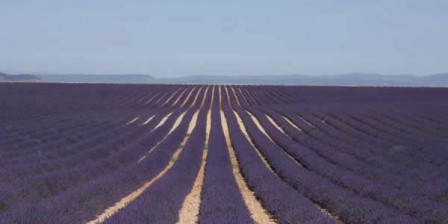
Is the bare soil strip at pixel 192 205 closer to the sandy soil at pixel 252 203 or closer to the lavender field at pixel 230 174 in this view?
the lavender field at pixel 230 174

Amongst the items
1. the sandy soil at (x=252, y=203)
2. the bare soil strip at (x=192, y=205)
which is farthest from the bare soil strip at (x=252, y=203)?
the bare soil strip at (x=192, y=205)

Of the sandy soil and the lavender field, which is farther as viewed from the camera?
the sandy soil

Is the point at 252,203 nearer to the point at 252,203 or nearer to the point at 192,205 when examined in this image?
the point at 252,203

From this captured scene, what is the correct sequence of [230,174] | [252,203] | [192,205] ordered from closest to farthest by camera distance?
[192,205] < [252,203] < [230,174]

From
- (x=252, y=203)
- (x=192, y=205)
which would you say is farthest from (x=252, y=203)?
(x=192, y=205)

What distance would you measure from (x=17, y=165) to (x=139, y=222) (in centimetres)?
665

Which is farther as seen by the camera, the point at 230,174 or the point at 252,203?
the point at 230,174

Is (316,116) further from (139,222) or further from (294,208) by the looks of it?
(139,222)

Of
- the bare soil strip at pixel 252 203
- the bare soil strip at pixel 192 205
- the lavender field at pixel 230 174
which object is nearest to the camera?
the lavender field at pixel 230 174

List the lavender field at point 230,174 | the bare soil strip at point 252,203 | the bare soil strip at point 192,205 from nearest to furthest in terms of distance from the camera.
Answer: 1. the lavender field at point 230,174
2. the bare soil strip at point 192,205
3. the bare soil strip at point 252,203

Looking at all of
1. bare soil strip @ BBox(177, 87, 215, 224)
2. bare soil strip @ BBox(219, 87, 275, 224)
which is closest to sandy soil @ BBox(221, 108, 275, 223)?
bare soil strip @ BBox(219, 87, 275, 224)

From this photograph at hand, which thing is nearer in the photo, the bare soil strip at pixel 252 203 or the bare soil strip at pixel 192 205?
the bare soil strip at pixel 192 205

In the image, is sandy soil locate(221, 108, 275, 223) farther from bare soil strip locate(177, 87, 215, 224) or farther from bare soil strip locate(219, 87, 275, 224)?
bare soil strip locate(177, 87, 215, 224)

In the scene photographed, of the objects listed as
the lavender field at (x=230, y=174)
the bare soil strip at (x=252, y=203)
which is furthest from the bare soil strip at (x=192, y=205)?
the bare soil strip at (x=252, y=203)
